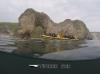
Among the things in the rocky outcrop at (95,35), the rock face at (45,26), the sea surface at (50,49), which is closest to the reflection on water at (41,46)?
the sea surface at (50,49)

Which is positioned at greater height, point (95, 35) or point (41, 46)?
point (95, 35)

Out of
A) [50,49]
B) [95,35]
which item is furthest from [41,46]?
[95,35]

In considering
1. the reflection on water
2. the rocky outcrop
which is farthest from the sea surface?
the rocky outcrop

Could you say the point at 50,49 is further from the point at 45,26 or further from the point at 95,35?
the point at 95,35

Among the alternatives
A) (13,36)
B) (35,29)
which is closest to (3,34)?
(13,36)

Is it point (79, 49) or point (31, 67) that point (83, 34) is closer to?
point (79, 49)

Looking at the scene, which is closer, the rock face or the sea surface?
the sea surface

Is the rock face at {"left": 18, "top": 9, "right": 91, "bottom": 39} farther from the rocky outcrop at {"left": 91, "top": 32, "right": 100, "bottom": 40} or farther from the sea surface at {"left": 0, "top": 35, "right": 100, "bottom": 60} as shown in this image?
the sea surface at {"left": 0, "top": 35, "right": 100, "bottom": 60}
